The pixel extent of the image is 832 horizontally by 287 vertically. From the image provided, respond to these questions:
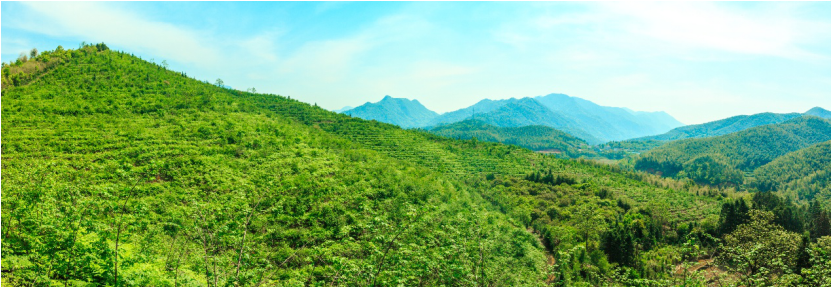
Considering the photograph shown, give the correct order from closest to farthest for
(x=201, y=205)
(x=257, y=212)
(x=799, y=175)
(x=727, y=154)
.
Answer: (x=201, y=205) → (x=257, y=212) → (x=799, y=175) → (x=727, y=154)

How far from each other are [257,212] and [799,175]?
178 m

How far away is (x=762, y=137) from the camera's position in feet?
579

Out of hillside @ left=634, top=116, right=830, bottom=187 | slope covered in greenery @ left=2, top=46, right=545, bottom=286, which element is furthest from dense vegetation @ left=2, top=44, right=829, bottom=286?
hillside @ left=634, top=116, right=830, bottom=187

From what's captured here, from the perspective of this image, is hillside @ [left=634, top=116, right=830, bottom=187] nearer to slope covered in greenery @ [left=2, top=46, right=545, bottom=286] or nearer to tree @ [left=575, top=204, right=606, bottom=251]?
tree @ [left=575, top=204, right=606, bottom=251]

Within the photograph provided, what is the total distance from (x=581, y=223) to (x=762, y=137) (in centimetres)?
20717

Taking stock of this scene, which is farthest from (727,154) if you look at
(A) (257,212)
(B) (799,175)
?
(A) (257,212)

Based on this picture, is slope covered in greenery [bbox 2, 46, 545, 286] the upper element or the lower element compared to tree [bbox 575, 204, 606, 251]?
upper

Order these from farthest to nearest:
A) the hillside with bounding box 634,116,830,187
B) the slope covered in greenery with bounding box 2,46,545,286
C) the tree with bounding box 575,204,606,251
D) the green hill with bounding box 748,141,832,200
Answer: the hillside with bounding box 634,116,830,187 → the green hill with bounding box 748,141,832,200 → the tree with bounding box 575,204,606,251 → the slope covered in greenery with bounding box 2,46,545,286

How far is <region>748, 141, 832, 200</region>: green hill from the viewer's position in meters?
109

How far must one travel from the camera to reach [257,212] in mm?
17516

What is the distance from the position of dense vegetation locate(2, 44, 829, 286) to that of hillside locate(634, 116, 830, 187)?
100097mm

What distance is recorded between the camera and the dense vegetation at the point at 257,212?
9.38 metres

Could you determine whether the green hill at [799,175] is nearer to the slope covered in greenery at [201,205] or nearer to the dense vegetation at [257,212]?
the dense vegetation at [257,212]

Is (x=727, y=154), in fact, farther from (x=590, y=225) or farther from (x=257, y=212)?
(x=257, y=212)
